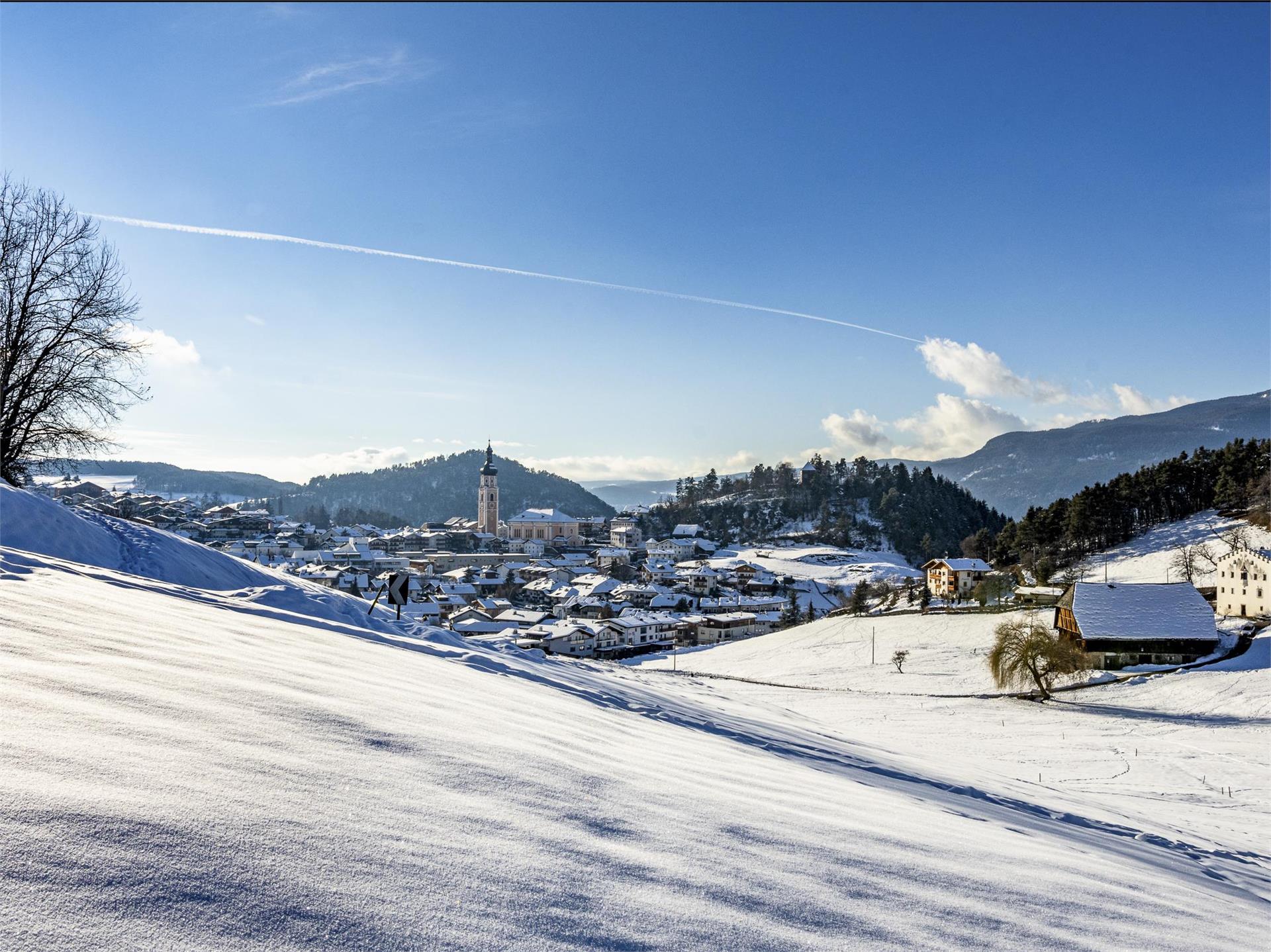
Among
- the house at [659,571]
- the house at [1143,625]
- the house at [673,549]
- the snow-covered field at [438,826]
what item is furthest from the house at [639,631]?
the snow-covered field at [438,826]

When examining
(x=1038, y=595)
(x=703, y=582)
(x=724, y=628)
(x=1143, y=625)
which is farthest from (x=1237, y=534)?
(x=703, y=582)

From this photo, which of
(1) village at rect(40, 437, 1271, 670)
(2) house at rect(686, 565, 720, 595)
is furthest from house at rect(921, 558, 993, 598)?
(2) house at rect(686, 565, 720, 595)

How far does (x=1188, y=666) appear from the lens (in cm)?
3697

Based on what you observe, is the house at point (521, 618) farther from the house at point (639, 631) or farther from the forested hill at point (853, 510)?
the forested hill at point (853, 510)

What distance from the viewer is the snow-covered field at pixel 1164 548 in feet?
194

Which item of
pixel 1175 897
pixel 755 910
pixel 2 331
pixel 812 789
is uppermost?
pixel 2 331

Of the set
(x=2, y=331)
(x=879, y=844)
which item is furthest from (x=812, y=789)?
(x=2, y=331)

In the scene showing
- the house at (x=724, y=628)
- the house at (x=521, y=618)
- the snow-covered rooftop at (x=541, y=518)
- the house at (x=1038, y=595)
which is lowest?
the house at (x=724, y=628)

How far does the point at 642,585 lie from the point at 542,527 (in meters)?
59.6

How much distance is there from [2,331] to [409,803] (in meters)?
14.6

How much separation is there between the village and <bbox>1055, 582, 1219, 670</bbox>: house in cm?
9

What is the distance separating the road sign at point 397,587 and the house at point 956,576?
68001mm

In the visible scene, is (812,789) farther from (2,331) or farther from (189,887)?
(2,331)

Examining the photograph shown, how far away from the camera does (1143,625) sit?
131ft
